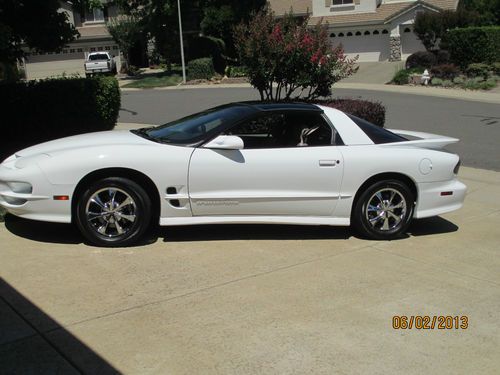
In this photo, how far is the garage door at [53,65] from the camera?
44.9 m

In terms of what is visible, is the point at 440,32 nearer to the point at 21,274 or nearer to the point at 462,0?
the point at 462,0

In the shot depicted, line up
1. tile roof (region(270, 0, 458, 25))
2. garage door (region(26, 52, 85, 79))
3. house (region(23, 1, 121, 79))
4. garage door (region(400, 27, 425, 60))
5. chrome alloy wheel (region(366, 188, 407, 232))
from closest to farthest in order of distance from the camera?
1. chrome alloy wheel (region(366, 188, 407, 232))
2. tile roof (region(270, 0, 458, 25))
3. garage door (region(400, 27, 425, 60))
4. garage door (region(26, 52, 85, 79))
5. house (region(23, 1, 121, 79))

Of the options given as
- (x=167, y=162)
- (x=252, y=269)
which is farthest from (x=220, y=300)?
(x=167, y=162)

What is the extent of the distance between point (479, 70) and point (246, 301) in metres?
25.7

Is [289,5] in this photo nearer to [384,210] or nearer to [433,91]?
[433,91]

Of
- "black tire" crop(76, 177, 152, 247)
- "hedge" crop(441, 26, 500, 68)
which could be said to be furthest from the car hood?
"hedge" crop(441, 26, 500, 68)

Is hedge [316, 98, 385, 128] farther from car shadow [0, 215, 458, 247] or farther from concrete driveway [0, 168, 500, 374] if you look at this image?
concrete driveway [0, 168, 500, 374]

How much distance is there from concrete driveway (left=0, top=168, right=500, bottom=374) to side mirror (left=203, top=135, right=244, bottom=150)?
978 mm

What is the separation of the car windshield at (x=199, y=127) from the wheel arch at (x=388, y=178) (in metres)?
1.40

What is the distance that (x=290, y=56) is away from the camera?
36.3 ft

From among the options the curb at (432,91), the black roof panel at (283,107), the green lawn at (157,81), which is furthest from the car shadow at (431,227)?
the green lawn at (157,81)

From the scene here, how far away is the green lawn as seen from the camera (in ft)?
110

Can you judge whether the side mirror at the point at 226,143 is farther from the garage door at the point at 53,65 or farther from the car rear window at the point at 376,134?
the garage door at the point at 53,65

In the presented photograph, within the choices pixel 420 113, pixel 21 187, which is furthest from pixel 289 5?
pixel 21 187
